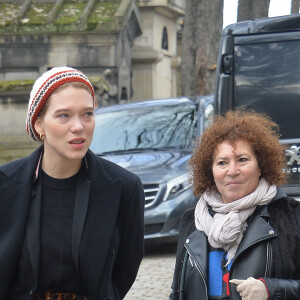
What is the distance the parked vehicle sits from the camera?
10.8 meters

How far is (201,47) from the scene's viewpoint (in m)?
19.6

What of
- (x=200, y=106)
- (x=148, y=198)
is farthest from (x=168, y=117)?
(x=148, y=198)

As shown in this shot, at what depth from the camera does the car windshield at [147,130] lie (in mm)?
11742

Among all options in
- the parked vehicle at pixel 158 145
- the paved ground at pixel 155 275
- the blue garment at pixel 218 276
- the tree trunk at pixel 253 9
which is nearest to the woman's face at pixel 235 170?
the blue garment at pixel 218 276

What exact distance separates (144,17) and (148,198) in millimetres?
23297

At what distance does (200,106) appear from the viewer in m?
11.9

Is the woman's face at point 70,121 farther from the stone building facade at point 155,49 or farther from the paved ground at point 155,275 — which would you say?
the stone building facade at point 155,49

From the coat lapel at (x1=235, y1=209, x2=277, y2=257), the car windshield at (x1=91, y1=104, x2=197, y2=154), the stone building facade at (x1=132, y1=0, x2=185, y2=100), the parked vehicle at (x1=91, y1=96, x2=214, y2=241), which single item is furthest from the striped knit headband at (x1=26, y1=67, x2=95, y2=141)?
the stone building facade at (x1=132, y1=0, x2=185, y2=100)

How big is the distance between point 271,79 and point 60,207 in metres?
5.61

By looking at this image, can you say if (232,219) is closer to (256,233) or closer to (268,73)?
(256,233)

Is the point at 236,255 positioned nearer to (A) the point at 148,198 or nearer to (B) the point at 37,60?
(A) the point at 148,198

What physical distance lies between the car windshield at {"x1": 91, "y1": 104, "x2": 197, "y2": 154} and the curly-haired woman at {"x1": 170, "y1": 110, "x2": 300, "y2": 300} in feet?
23.8

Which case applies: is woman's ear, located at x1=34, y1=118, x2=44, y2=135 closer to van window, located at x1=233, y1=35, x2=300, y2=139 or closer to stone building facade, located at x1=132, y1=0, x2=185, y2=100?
van window, located at x1=233, y1=35, x2=300, y2=139

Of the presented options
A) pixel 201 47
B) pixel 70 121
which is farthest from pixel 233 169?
pixel 201 47
